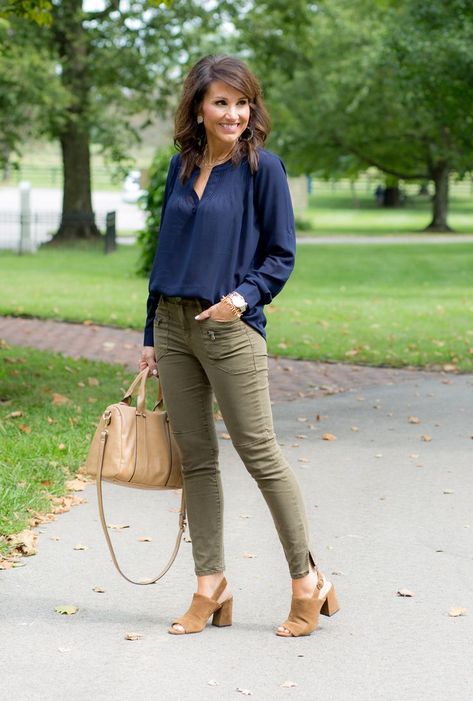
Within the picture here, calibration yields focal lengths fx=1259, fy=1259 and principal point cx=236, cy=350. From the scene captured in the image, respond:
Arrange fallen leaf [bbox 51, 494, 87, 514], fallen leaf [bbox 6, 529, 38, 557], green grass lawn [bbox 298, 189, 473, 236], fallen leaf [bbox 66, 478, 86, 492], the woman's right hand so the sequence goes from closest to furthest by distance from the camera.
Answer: the woman's right hand → fallen leaf [bbox 6, 529, 38, 557] → fallen leaf [bbox 51, 494, 87, 514] → fallen leaf [bbox 66, 478, 86, 492] → green grass lawn [bbox 298, 189, 473, 236]

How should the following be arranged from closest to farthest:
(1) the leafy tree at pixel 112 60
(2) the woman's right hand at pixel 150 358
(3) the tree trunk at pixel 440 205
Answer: (2) the woman's right hand at pixel 150 358 < (1) the leafy tree at pixel 112 60 < (3) the tree trunk at pixel 440 205

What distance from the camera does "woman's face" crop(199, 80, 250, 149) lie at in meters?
4.16

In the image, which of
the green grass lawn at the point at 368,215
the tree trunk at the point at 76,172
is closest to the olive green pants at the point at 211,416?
the tree trunk at the point at 76,172

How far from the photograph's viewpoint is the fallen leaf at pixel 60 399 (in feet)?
29.9

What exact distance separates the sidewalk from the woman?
0.25 meters

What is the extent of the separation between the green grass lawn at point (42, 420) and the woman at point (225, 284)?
1.54 metres

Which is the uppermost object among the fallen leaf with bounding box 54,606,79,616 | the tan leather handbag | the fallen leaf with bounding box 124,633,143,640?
the tan leather handbag

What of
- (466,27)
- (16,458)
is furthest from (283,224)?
(466,27)

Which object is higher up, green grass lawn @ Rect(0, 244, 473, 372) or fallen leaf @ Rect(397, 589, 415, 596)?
fallen leaf @ Rect(397, 589, 415, 596)

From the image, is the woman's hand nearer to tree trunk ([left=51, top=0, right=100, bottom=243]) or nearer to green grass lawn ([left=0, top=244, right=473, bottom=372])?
green grass lawn ([left=0, top=244, right=473, bottom=372])

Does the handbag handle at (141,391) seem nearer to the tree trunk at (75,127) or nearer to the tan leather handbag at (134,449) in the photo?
the tan leather handbag at (134,449)

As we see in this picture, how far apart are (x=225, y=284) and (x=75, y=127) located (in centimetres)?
2758

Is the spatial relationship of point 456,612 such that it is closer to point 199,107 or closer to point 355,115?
point 199,107

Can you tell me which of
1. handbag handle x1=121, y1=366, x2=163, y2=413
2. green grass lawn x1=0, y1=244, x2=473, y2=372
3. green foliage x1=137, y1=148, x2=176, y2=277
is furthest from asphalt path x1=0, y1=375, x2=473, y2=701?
green foliage x1=137, y1=148, x2=176, y2=277
